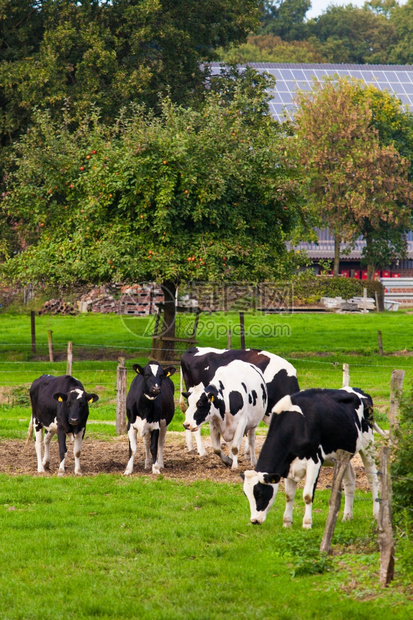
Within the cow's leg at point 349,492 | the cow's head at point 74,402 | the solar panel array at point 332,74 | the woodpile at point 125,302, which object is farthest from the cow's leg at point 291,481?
the solar panel array at point 332,74

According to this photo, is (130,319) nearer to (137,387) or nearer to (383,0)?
(137,387)

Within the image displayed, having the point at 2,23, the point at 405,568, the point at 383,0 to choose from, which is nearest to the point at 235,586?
the point at 405,568

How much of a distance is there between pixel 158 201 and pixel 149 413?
37.4 feet

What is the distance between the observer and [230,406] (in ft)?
47.2

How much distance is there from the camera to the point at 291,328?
37344mm

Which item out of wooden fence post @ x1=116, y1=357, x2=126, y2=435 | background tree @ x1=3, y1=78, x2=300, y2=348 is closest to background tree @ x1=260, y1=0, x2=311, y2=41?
background tree @ x1=3, y1=78, x2=300, y2=348

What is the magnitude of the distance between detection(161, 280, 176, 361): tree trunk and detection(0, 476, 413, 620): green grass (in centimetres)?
1479

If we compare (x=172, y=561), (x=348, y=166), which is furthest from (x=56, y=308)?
(x=172, y=561)

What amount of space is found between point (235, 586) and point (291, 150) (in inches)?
806

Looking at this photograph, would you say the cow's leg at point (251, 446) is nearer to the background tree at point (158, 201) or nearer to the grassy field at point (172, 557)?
the grassy field at point (172, 557)

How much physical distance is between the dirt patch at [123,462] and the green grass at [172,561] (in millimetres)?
1345

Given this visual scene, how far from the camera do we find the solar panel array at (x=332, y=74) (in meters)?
61.9

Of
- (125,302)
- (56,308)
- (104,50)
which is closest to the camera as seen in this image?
(104,50)

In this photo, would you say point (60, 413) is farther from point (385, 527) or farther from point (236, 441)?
point (385, 527)
